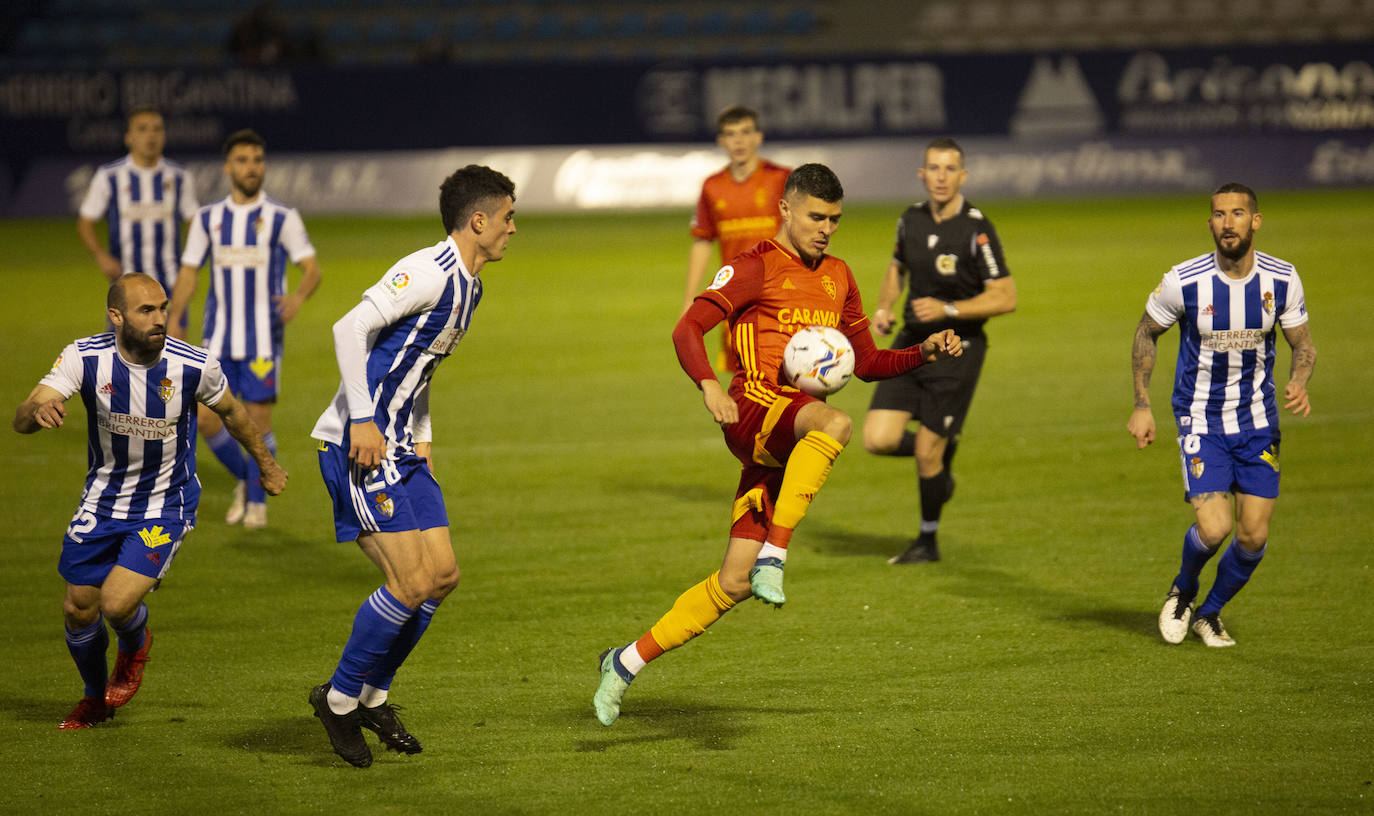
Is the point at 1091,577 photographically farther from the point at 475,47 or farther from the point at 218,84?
the point at 475,47

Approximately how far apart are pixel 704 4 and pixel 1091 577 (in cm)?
2816

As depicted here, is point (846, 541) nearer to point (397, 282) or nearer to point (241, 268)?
point (241, 268)

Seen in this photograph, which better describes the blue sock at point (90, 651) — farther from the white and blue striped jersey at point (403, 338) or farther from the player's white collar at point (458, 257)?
the player's white collar at point (458, 257)

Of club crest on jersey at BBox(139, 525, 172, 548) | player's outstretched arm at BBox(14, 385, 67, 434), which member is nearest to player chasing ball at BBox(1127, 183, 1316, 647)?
club crest on jersey at BBox(139, 525, 172, 548)

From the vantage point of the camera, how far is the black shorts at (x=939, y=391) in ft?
26.2

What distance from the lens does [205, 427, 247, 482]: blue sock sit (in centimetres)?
894

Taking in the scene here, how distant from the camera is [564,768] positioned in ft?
17.0

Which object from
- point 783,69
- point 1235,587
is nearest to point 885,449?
point 1235,587

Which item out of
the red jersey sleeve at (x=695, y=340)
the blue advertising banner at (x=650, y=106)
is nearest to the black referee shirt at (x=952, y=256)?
the red jersey sleeve at (x=695, y=340)

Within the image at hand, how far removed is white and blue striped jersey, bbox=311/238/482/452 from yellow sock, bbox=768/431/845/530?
1.24 metres

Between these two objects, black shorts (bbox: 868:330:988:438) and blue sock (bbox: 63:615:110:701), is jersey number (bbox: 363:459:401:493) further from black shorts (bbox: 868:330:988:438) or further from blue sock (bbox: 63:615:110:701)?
black shorts (bbox: 868:330:988:438)

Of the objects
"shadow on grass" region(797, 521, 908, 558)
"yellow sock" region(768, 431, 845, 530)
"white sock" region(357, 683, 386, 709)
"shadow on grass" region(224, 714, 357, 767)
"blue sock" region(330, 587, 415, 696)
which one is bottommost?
"shadow on grass" region(224, 714, 357, 767)

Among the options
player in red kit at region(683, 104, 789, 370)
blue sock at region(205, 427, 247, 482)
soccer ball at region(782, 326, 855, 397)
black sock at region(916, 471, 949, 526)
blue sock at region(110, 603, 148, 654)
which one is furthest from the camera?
player in red kit at region(683, 104, 789, 370)

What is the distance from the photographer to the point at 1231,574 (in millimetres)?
6418
